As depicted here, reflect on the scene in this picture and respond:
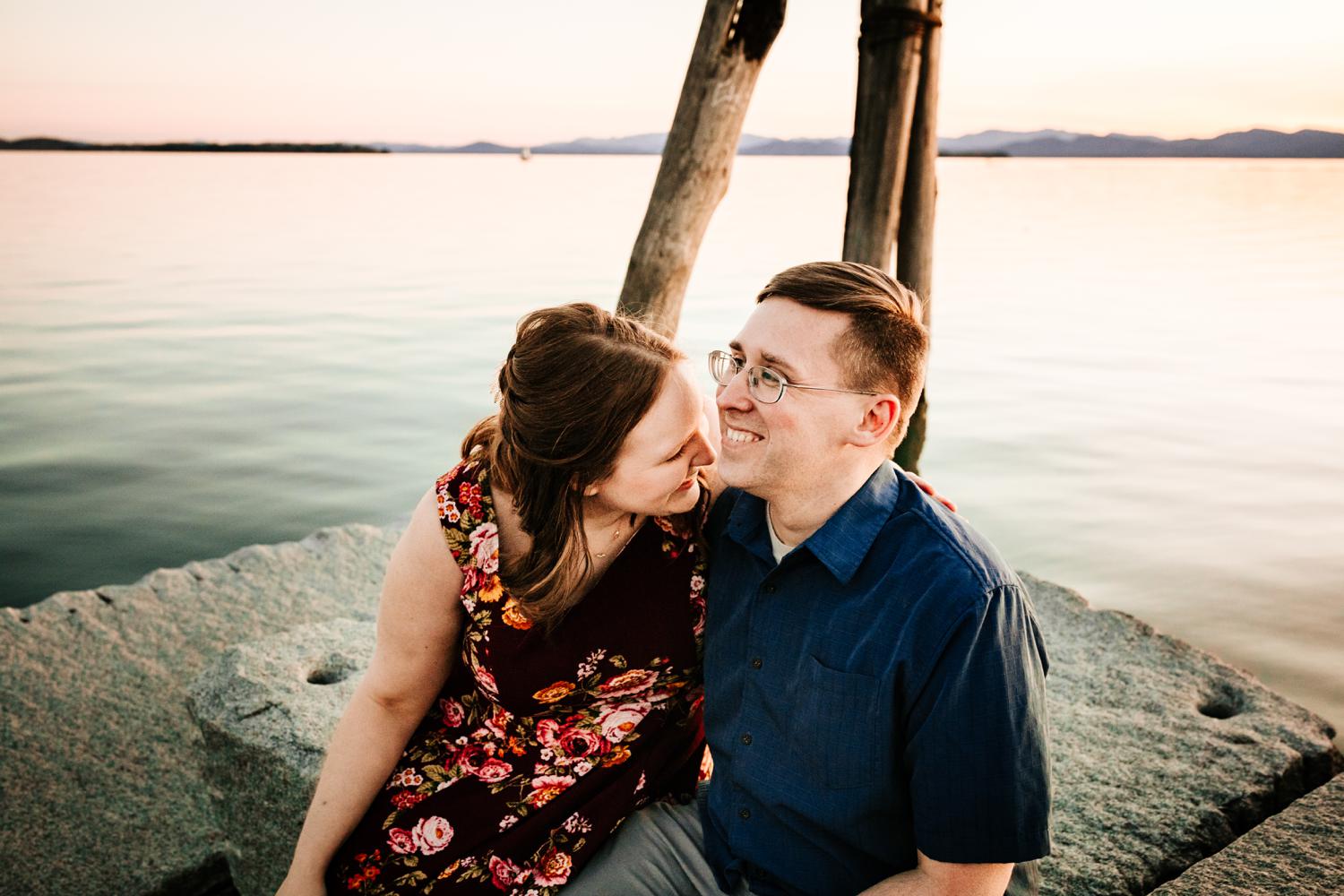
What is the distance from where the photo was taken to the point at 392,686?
7.69ft

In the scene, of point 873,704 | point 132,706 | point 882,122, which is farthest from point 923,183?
point 132,706

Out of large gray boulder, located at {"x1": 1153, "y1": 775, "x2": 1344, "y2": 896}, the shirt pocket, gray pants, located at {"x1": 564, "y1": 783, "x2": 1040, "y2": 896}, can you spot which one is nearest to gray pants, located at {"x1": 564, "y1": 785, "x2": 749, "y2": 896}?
gray pants, located at {"x1": 564, "y1": 783, "x2": 1040, "y2": 896}

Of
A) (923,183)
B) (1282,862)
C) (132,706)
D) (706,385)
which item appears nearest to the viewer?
(1282,862)

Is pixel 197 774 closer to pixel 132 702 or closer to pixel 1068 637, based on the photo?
pixel 132 702

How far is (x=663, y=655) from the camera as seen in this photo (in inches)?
92.7

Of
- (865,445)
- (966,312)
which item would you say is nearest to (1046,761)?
(865,445)

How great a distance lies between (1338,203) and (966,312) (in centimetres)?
3242

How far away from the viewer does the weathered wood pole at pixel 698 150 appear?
3.43 metres

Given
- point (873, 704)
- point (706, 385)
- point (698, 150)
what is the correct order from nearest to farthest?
1. point (873, 704)
2. point (698, 150)
3. point (706, 385)

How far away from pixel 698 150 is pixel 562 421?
1677 millimetres

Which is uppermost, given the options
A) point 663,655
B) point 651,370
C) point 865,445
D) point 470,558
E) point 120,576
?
point 651,370

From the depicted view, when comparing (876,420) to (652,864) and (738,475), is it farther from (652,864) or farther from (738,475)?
(652,864)

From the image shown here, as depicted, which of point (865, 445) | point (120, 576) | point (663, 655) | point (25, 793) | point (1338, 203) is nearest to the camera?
point (865, 445)

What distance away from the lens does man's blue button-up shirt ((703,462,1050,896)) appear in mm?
1811
